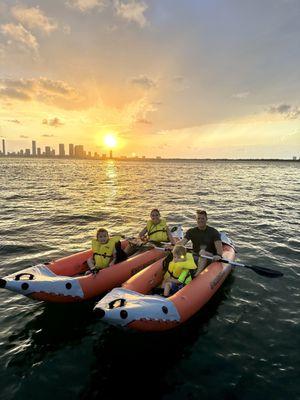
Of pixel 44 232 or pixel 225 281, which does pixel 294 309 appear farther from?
pixel 44 232

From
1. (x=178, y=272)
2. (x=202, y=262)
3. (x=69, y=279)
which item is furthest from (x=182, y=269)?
(x=69, y=279)

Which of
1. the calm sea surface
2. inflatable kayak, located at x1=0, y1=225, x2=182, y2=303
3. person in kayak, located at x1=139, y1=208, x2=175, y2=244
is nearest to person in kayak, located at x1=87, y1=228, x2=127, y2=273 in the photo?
inflatable kayak, located at x1=0, y1=225, x2=182, y2=303

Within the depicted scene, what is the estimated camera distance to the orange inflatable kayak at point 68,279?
22.8 ft

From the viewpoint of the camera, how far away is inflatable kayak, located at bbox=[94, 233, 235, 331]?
5.89 m

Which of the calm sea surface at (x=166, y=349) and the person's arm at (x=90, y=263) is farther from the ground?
the person's arm at (x=90, y=263)

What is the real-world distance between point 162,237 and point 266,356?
5.11m

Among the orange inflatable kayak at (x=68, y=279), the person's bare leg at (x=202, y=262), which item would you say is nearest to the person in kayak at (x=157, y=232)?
the orange inflatable kayak at (x=68, y=279)

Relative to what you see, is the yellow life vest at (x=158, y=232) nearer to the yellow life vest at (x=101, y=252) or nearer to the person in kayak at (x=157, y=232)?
the person in kayak at (x=157, y=232)

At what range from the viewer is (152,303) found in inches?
249

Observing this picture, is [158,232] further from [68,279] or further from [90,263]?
[68,279]

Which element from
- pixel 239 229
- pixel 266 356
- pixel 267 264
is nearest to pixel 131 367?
pixel 266 356

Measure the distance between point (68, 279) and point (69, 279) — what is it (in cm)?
2

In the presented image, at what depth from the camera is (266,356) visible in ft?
20.9

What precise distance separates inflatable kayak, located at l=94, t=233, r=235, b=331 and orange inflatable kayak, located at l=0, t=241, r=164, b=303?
869mm
